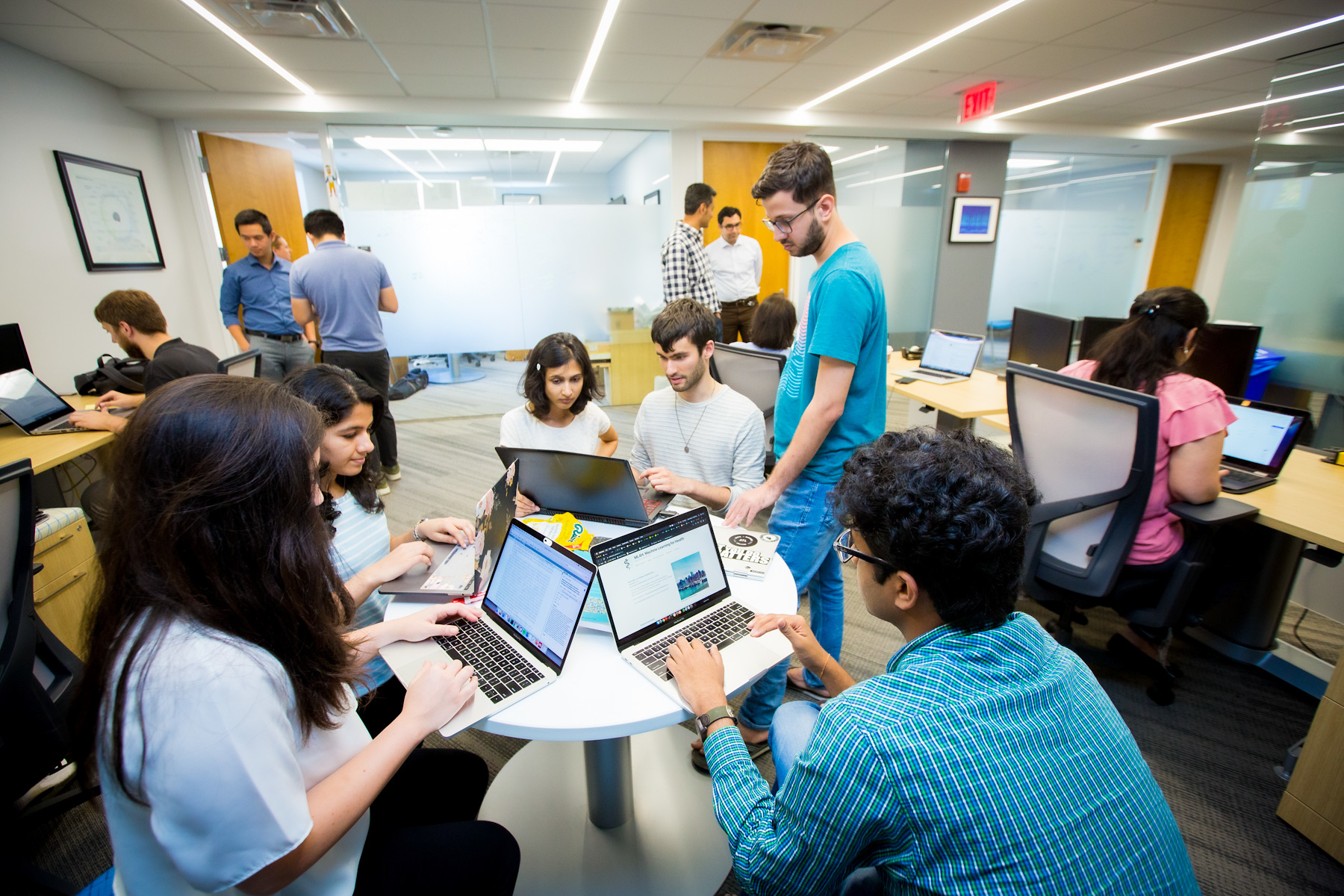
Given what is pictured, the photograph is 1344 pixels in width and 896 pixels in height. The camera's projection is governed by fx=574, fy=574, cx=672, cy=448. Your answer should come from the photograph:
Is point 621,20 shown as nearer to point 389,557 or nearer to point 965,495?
point 389,557

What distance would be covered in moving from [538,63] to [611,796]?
400 centimetres

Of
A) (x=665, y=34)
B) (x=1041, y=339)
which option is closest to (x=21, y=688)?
(x=665, y=34)

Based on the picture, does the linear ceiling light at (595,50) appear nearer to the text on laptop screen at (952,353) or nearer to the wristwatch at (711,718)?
the text on laptop screen at (952,353)

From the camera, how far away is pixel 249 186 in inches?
184

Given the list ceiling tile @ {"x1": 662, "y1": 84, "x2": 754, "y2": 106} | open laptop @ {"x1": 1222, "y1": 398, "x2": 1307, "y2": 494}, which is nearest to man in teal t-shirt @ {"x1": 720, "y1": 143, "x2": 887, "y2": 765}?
open laptop @ {"x1": 1222, "y1": 398, "x2": 1307, "y2": 494}

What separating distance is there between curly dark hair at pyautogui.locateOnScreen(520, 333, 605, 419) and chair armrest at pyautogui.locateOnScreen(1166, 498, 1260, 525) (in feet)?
5.71

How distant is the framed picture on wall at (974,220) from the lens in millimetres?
5941

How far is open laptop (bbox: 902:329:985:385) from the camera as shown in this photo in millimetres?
3381

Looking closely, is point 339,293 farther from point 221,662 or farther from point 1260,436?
point 1260,436

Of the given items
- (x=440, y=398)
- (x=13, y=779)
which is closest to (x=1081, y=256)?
(x=440, y=398)

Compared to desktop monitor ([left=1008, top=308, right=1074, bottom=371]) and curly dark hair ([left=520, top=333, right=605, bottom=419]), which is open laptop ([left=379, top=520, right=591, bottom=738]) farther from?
desktop monitor ([left=1008, top=308, right=1074, bottom=371])

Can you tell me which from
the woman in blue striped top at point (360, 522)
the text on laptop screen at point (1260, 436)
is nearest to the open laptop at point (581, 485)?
the woman in blue striped top at point (360, 522)

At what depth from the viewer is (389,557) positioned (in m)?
1.30

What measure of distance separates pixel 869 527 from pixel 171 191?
5.82m
